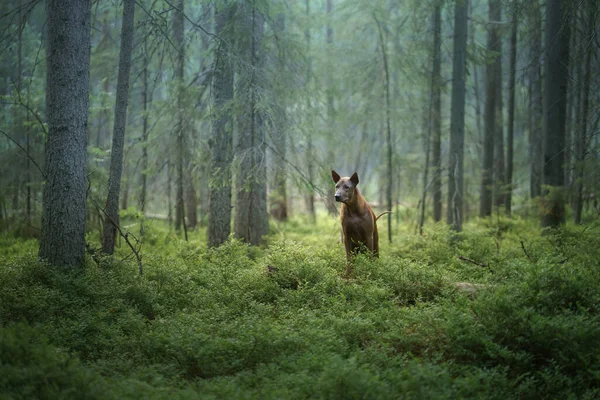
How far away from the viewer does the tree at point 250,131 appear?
1002 cm

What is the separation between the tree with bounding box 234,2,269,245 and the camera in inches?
394

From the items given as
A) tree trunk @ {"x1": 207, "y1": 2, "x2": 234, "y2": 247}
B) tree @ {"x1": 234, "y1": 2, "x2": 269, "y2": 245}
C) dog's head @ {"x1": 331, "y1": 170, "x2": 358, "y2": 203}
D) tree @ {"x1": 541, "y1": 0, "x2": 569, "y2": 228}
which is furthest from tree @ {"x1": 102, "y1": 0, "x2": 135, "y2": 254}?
tree @ {"x1": 541, "y1": 0, "x2": 569, "y2": 228}

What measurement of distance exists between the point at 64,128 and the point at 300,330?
515 cm

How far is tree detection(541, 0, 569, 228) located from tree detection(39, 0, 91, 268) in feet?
30.7

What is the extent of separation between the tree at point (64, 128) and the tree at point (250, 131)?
126 inches

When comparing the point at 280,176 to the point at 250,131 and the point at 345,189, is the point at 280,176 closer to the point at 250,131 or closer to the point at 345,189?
the point at 250,131

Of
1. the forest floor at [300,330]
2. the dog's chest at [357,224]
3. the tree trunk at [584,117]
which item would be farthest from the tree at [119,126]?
the tree trunk at [584,117]

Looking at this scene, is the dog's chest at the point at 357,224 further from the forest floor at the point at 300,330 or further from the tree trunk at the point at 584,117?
the tree trunk at the point at 584,117

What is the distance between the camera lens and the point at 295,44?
12.5 meters

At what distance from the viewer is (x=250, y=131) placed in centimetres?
1129

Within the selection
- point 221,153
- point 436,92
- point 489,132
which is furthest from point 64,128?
point 489,132

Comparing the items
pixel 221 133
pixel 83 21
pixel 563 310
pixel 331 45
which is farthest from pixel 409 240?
pixel 331 45

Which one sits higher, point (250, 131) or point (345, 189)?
point (250, 131)

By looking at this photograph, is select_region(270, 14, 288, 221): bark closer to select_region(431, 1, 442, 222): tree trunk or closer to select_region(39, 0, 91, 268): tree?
select_region(39, 0, 91, 268): tree
